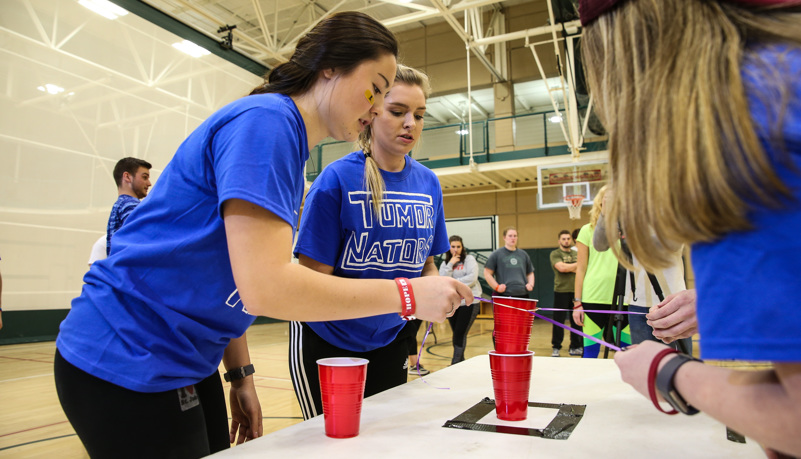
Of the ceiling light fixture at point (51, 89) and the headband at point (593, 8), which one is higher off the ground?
the ceiling light fixture at point (51, 89)

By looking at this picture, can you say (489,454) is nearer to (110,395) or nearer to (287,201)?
(287,201)

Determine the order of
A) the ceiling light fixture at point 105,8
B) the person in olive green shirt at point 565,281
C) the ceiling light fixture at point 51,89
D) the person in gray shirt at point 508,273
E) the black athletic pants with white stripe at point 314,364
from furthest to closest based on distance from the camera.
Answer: the ceiling light fixture at point 105,8 < the ceiling light fixture at point 51,89 < the person in olive green shirt at point 565,281 < the person in gray shirt at point 508,273 < the black athletic pants with white stripe at point 314,364

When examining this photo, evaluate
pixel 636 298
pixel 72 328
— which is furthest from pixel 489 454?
pixel 636 298

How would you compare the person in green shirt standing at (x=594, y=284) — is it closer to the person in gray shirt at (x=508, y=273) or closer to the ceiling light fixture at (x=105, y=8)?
the person in gray shirt at (x=508, y=273)

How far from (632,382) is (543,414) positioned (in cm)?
46

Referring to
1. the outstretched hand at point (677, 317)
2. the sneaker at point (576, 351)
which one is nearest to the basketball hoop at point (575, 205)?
the sneaker at point (576, 351)

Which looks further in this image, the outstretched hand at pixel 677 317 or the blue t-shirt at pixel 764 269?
the outstretched hand at pixel 677 317

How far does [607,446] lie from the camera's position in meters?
0.83

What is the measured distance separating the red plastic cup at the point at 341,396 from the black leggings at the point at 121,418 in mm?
259

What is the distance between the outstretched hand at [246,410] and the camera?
1.17 m

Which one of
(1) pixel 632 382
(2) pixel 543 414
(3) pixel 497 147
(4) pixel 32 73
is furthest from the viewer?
(3) pixel 497 147

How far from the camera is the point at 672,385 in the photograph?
0.56 metres

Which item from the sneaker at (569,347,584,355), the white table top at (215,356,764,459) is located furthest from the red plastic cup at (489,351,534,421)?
the sneaker at (569,347,584,355)

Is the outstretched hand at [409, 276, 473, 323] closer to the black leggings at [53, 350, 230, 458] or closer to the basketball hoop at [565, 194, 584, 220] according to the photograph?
the black leggings at [53, 350, 230, 458]
